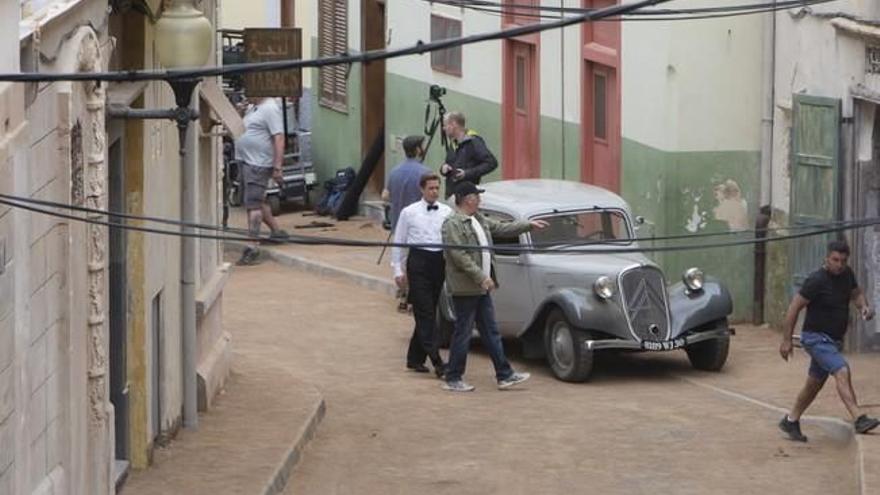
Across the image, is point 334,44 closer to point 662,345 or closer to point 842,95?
point 842,95

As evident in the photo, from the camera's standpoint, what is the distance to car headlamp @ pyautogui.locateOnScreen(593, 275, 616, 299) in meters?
17.7

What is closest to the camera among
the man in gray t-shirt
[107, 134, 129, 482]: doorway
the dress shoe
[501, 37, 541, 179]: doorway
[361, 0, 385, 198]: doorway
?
[107, 134, 129, 482]: doorway

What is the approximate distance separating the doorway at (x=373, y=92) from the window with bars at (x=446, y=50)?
234 centimetres

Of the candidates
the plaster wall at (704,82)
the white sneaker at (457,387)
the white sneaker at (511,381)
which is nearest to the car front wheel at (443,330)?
the white sneaker at (457,387)

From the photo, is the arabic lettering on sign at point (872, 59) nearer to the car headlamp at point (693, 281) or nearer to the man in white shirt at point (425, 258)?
the car headlamp at point (693, 281)

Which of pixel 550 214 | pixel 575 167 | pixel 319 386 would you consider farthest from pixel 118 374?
pixel 575 167

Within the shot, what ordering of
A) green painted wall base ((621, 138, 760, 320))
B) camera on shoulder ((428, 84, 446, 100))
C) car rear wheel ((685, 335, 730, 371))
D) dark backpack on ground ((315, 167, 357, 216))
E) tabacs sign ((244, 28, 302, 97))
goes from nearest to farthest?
1. tabacs sign ((244, 28, 302, 97))
2. car rear wheel ((685, 335, 730, 371))
3. green painted wall base ((621, 138, 760, 320))
4. camera on shoulder ((428, 84, 446, 100))
5. dark backpack on ground ((315, 167, 357, 216))

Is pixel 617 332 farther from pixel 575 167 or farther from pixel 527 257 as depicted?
pixel 575 167

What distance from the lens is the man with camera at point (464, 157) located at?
68.9 ft

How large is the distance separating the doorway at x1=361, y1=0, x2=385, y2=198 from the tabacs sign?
12.9 m

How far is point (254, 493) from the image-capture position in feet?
43.4

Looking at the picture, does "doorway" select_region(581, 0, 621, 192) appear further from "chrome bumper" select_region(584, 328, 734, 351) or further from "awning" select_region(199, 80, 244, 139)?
"awning" select_region(199, 80, 244, 139)

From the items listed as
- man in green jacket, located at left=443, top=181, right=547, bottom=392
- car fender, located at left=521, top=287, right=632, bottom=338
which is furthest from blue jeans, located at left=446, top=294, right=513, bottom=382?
car fender, located at left=521, top=287, right=632, bottom=338

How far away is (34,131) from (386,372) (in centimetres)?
883
